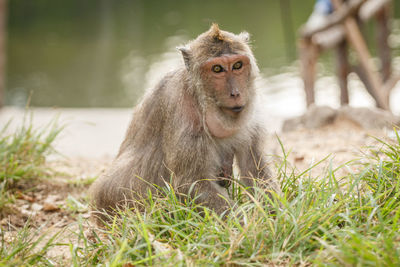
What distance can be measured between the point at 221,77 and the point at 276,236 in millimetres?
1222

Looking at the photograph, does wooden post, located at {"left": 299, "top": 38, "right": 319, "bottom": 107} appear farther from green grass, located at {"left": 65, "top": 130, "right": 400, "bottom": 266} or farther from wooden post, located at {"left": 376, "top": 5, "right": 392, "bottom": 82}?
green grass, located at {"left": 65, "top": 130, "right": 400, "bottom": 266}

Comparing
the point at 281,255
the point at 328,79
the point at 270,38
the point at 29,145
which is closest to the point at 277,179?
the point at 281,255

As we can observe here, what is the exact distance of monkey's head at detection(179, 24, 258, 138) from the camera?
136 inches

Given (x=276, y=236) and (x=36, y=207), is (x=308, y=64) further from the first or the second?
(x=276, y=236)

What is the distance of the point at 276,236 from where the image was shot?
2.82 meters

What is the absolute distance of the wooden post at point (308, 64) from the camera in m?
9.45

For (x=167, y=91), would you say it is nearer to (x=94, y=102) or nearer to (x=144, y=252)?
(x=144, y=252)

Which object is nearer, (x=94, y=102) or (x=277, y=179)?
(x=277, y=179)

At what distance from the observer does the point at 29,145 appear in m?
5.20

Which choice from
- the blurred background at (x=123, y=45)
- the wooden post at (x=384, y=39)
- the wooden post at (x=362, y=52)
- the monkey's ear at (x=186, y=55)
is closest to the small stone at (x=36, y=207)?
the monkey's ear at (x=186, y=55)

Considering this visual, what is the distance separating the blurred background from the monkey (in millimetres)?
6929

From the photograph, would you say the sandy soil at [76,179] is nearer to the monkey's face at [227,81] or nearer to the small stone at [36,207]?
the small stone at [36,207]

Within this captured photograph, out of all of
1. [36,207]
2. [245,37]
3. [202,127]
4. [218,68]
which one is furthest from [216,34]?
[36,207]

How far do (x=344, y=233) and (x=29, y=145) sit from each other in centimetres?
364
